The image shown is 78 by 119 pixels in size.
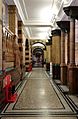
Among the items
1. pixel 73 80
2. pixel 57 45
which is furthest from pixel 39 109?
pixel 57 45

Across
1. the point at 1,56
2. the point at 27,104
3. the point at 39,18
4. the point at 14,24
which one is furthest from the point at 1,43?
the point at 39,18

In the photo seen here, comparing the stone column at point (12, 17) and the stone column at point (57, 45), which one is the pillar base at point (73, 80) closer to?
the stone column at point (12, 17)

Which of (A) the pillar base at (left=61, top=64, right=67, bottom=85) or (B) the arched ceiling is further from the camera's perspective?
(A) the pillar base at (left=61, top=64, right=67, bottom=85)

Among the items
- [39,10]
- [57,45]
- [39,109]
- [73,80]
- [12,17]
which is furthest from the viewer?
[57,45]

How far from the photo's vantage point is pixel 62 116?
5008 millimetres

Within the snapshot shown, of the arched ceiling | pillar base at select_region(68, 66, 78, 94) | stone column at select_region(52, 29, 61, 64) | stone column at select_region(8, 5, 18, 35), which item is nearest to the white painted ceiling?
the arched ceiling

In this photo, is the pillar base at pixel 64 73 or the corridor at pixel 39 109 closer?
the corridor at pixel 39 109

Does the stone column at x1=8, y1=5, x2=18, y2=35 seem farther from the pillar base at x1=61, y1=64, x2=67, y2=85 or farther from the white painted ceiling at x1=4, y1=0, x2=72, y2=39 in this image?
the pillar base at x1=61, y1=64, x2=67, y2=85

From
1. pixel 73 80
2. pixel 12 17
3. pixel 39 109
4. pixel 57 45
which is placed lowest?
pixel 39 109

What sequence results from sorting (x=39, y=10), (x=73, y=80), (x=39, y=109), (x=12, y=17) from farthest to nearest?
(x=39, y=10), (x=12, y=17), (x=73, y=80), (x=39, y=109)

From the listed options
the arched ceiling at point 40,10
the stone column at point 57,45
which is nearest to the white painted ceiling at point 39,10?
the arched ceiling at point 40,10

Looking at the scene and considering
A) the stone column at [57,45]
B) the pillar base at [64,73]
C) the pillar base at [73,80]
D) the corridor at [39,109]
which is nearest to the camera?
the corridor at [39,109]

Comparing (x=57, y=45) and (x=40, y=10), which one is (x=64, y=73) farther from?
(x=40, y=10)

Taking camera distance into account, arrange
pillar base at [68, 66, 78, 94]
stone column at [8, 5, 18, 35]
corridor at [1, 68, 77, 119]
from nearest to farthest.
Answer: corridor at [1, 68, 77, 119], pillar base at [68, 66, 78, 94], stone column at [8, 5, 18, 35]
